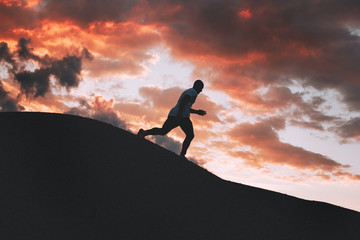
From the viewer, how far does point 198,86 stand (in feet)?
39.3

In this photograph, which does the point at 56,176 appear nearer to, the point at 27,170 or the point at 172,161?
the point at 27,170

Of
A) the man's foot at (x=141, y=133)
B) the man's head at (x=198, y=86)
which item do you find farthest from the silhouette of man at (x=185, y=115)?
the man's foot at (x=141, y=133)

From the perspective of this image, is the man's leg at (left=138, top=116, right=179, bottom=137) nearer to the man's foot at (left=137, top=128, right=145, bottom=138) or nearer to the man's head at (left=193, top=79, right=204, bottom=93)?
the man's foot at (left=137, top=128, right=145, bottom=138)

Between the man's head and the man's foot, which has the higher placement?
the man's head

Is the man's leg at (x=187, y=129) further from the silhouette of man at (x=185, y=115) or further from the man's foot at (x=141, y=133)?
the man's foot at (x=141, y=133)

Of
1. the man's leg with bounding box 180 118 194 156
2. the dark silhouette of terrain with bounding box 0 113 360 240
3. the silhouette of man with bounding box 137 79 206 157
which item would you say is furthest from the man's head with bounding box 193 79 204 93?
the dark silhouette of terrain with bounding box 0 113 360 240

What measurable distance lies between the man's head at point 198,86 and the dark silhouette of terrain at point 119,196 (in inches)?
90.4

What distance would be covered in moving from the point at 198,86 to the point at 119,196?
16.1 feet

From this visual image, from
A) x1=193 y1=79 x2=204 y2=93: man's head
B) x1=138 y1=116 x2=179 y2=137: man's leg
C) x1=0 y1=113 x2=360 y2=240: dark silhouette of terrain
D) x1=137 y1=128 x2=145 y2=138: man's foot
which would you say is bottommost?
x1=0 y1=113 x2=360 y2=240: dark silhouette of terrain

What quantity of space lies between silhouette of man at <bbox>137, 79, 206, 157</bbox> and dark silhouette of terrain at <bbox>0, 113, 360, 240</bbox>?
67cm

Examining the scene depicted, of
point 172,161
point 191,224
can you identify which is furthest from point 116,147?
point 191,224

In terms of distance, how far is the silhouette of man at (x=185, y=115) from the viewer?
11.8 metres

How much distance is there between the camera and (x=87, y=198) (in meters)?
8.32

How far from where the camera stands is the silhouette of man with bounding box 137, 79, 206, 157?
11.8 metres
